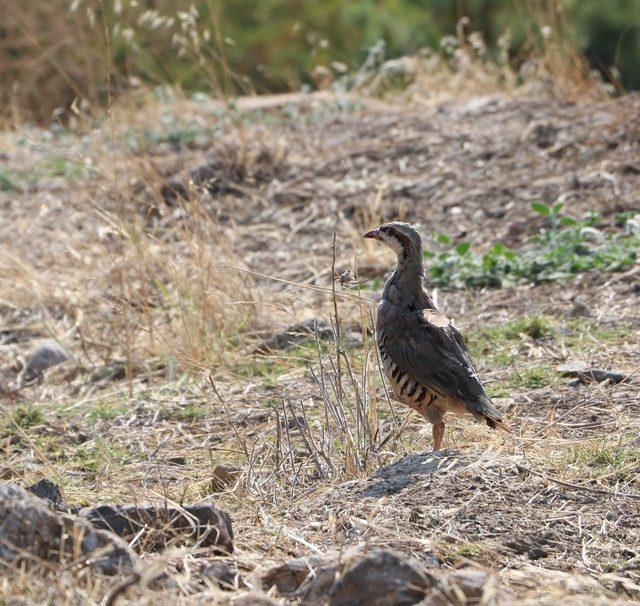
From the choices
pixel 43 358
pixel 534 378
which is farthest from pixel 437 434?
pixel 43 358

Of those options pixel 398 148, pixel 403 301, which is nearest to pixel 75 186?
pixel 398 148

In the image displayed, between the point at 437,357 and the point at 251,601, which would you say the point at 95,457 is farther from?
the point at 251,601

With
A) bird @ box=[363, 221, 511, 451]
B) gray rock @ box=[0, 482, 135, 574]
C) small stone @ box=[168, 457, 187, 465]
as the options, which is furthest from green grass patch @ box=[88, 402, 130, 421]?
gray rock @ box=[0, 482, 135, 574]

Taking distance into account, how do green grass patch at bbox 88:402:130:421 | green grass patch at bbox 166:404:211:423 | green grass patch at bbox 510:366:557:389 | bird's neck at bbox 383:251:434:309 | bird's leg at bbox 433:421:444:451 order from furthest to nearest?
green grass patch at bbox 88:402:130:421 < green grass patch at bbox 166:404:211:423 < green grass patch at bbox 510:366:557:389 < bird's neck at bbox 383:251:434:309 < bird's leg at bbox 433:421:444:451

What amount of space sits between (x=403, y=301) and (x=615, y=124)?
17.1ft

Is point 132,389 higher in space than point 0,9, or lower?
lower

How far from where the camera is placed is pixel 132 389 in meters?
6.83

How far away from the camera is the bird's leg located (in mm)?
5203

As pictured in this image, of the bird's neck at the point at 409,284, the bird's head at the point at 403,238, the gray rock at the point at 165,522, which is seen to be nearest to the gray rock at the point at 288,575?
the gray rock at the point at 165,522

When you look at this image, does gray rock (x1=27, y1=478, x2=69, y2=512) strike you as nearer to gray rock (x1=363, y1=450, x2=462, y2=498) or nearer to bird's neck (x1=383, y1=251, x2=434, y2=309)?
gray rock (x1=363, y1=450, x2=462, y2=498)

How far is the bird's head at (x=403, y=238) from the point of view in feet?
18.5

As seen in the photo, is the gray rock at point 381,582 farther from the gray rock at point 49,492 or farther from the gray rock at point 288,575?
the gray rock at point 49,492

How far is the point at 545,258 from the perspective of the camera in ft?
25.8

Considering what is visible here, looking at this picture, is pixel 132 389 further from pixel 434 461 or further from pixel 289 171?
pixel 289 171
